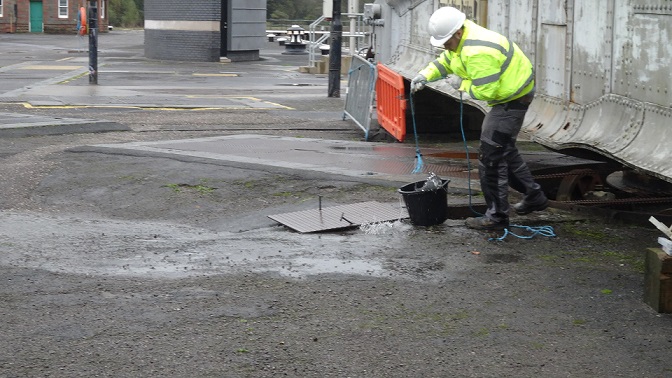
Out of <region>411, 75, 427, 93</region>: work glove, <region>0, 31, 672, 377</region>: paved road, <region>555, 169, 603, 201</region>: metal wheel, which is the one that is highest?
<region>411, 75, 427, 93</region>: work glove

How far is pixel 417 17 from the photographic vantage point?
47.0 ft

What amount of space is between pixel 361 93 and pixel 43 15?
5409 centimetres

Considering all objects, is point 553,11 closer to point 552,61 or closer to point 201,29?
point 552,61

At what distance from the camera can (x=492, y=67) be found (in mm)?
8094

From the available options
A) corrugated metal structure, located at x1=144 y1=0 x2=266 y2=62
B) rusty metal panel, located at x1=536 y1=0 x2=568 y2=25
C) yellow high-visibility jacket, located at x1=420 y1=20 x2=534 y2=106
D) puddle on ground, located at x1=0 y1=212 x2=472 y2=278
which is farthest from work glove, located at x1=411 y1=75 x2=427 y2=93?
corrugated metal structure, located at x1=144 y1=0 x2=266 y2=62

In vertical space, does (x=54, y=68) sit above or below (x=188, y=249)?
above

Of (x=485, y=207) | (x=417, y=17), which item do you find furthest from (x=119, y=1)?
(x=485, y=207)

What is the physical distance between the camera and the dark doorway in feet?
117

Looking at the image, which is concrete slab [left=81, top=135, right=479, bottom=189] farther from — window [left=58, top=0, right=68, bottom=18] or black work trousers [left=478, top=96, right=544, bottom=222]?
window [left=58, top=0, right=68, bottom=18]

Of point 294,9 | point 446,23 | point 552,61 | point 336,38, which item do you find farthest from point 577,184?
point 294,9

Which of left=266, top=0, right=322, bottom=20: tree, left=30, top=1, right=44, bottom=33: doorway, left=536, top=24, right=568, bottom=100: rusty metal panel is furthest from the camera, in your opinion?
left=266, top=0, right=322, bottom=20: tree

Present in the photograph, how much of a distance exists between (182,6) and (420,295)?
30.6 meters

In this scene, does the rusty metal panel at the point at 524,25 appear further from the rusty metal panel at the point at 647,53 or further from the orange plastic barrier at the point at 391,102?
the orange plastic barrier at the point at 391,102

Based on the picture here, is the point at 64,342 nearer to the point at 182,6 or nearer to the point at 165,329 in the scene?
the point at 165,329
